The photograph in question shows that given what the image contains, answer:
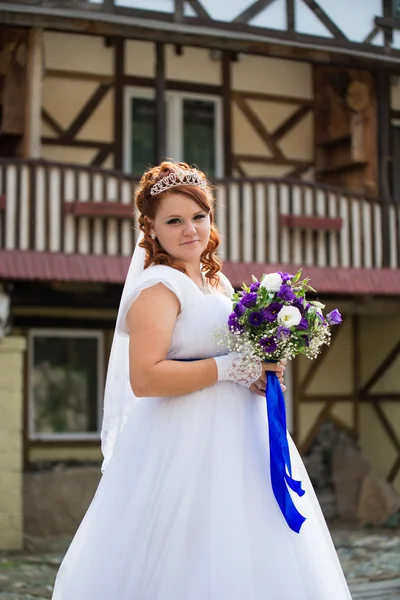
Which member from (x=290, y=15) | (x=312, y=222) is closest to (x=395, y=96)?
(x=290, y=15)

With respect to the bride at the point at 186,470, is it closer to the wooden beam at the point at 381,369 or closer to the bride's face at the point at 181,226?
the bride's face at the point at 181,226

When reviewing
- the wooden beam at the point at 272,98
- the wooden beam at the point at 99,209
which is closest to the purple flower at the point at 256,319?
the wooden beam at the point at 99,209

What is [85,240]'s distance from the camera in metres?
11.5

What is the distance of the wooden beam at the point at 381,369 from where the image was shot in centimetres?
1446

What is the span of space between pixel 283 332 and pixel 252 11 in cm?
930

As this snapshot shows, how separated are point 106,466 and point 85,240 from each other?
7.49 metres

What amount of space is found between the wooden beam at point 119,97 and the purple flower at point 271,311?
394 inches

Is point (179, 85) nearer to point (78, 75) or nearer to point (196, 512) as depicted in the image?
point (78, 75)

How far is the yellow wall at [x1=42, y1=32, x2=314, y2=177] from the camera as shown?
1331 cm

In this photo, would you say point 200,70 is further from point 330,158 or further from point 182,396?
point 182,396

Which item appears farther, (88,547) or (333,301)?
(333,301)

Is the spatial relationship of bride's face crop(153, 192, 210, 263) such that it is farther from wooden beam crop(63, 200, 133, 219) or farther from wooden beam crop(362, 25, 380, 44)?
wooden beam crop(362, 25, 380, 44)

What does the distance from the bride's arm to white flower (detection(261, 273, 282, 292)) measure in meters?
0.32

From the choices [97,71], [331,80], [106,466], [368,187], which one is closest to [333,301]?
[368,187]
